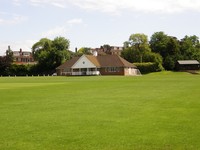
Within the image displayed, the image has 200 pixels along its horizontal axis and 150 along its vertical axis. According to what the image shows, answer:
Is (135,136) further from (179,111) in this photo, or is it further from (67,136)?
(179,111)

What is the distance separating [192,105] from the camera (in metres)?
17.0

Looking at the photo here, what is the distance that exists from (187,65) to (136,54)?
17861 millimetres

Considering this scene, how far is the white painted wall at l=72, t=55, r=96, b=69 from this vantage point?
108 meters

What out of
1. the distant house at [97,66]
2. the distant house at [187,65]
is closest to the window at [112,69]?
the distant house at [97,66]

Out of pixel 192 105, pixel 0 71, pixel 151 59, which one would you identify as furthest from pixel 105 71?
pixel 192 105

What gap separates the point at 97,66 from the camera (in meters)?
107

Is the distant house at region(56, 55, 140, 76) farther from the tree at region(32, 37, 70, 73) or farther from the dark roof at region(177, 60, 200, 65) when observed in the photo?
the dark roof at region(177, 60, 200, 65)

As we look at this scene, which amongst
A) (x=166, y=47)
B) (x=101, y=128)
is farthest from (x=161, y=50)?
(x=101, y=128)

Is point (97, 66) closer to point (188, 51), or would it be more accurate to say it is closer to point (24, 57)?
point (188, 51)

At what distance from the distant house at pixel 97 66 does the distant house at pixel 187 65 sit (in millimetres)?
21154

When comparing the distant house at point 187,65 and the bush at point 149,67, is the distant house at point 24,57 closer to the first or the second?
the distant house at point 187,65

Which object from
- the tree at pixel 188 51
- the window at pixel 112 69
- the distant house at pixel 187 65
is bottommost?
the window at pixel 112 69

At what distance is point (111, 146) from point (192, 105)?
8791mm

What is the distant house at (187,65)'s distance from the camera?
12475cm
